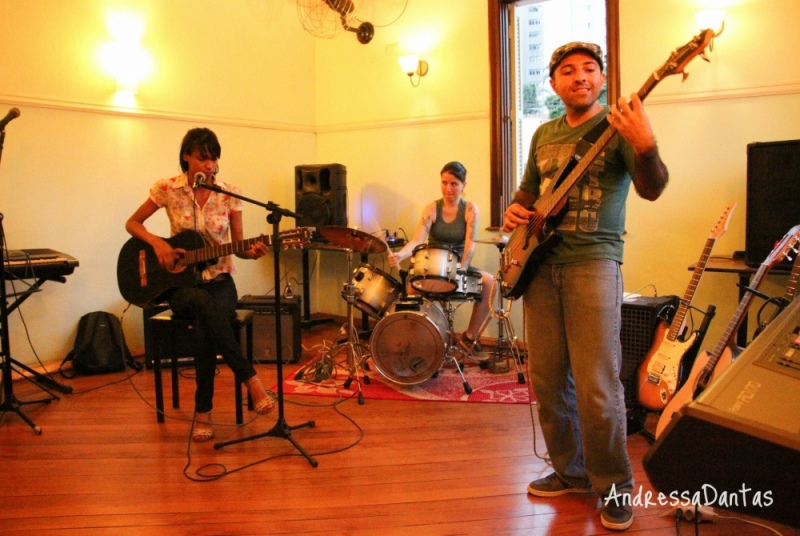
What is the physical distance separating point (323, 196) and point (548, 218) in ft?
10.8

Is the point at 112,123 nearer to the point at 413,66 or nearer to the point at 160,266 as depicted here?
the point at 160,266

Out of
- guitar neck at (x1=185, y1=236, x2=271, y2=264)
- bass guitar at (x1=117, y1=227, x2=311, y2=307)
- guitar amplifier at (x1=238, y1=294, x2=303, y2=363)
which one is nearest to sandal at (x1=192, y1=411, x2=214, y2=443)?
bass guitar at (x1=117, y1=227, x2=311, y2=307)

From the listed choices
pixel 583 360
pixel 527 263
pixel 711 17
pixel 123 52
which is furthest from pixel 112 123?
pixel 711 17

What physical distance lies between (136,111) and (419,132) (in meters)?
2.19

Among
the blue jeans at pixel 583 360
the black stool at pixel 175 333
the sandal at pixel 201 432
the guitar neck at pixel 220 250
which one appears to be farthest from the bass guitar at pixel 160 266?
the blue jeans at pixel 583 360

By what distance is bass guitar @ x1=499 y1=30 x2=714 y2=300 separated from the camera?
1753 mm

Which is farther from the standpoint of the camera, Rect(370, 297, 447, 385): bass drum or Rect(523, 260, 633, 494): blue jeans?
Rect(370, 297, 447, 385): bass drum

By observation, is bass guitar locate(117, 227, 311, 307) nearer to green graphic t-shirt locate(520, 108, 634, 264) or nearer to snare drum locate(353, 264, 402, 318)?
snare drum locate(353, 264, 402, 318)

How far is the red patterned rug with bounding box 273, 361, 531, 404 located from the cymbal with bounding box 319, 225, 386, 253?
2.86 feet

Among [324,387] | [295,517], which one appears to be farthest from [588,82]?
[324,387]

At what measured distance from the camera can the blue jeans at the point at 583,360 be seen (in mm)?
2061

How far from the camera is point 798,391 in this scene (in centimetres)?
66

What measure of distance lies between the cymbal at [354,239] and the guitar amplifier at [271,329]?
1.11m

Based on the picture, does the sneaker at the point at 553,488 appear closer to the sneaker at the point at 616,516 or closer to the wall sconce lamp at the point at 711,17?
the sneaker at the point at 616,516
